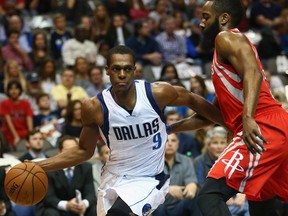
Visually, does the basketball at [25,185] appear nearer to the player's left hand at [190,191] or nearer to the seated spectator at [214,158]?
the player's left hand at [190,191]

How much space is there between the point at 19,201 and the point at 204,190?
1.68m

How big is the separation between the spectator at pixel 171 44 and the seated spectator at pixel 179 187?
18.7ft

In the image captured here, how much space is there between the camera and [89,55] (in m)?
14.2

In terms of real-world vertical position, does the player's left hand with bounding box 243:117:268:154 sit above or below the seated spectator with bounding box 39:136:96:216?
above

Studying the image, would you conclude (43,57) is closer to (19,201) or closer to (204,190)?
(19,201)

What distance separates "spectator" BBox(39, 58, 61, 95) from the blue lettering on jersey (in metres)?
6.77

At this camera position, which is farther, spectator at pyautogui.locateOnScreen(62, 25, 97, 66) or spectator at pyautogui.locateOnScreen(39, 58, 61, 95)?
spectator at pyautogui.locateOnScreen(62, 25, 97, 66)

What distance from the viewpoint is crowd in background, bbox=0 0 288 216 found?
1132 centimetres

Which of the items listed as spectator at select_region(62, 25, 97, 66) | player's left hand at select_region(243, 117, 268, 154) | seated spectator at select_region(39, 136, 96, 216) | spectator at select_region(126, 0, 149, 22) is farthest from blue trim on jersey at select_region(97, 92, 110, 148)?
spectator at select_region(126, 0, 149, 22)

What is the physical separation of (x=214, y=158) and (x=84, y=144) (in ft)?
10.7

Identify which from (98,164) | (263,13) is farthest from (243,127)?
(263,13)

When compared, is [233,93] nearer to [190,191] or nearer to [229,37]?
[229,37]

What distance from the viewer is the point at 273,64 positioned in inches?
592

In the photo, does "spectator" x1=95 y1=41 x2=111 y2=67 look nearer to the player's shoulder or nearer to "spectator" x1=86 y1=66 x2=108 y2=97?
"spectator" x1=86 y1=66 x2=108 y2=97
